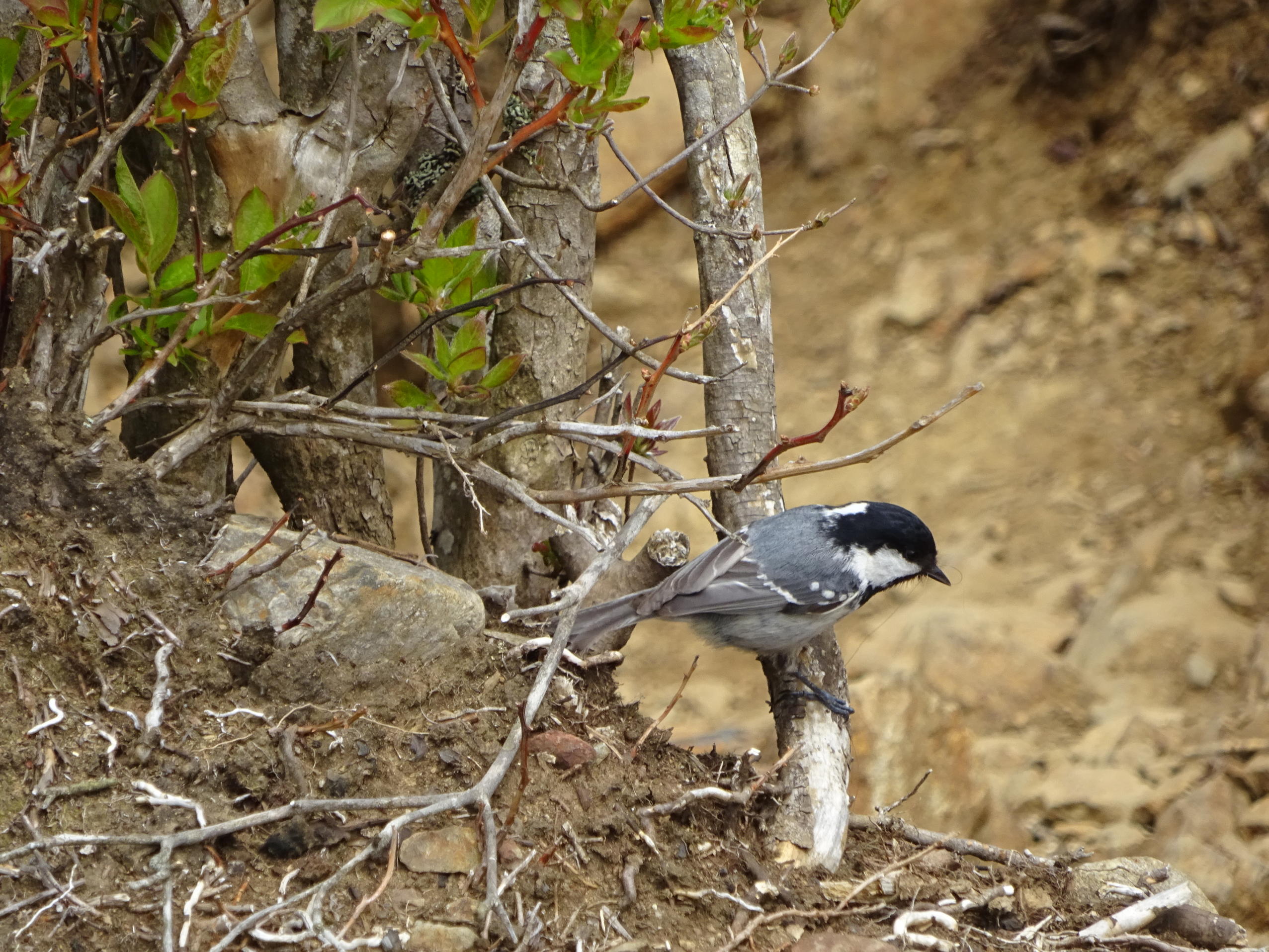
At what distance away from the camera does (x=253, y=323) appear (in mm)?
2551

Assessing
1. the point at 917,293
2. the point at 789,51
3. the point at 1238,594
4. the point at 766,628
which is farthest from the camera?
the point at 917,293

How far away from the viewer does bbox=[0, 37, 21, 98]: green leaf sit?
229cm

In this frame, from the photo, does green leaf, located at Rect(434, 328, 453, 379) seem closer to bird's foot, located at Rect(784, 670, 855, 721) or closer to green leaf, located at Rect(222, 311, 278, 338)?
green leaf, located at Rect(222, 311, 278, 338)

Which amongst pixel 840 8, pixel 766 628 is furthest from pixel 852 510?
pixel 840 8

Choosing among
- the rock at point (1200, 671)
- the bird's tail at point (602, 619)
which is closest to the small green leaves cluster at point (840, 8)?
the bird's tail at point (602, 619)

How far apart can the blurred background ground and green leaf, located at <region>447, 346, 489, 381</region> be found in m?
2.73

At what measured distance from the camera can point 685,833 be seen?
2688 mm

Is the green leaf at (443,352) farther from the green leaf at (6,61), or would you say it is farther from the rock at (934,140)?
the rock at (934,140)

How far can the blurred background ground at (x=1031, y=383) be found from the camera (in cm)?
489

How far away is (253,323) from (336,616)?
27.7 inches

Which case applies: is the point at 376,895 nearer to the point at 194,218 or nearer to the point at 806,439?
the point at 806,439

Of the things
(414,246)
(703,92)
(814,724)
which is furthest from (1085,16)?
(414,246)

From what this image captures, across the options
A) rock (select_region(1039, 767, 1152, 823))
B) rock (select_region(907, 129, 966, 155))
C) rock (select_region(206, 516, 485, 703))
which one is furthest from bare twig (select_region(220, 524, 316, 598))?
rock (select_region(907, 129, 966, 155))

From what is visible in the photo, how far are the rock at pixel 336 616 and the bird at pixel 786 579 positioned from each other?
597 mm
